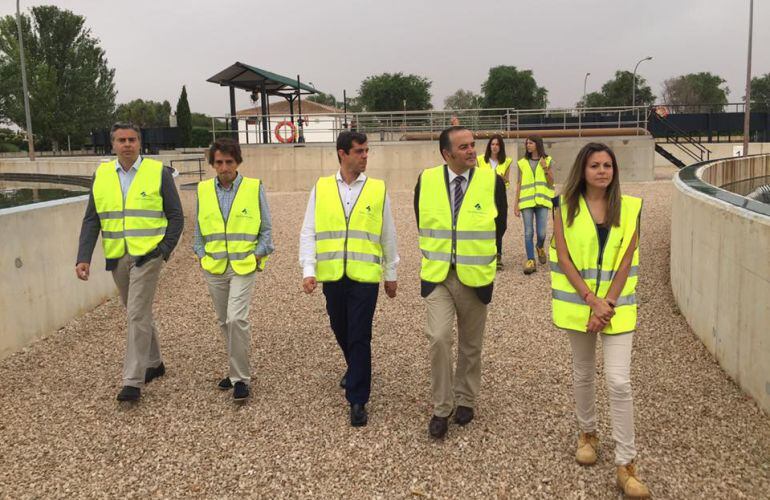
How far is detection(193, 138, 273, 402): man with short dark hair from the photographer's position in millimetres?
4855

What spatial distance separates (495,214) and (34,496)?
3.07 m

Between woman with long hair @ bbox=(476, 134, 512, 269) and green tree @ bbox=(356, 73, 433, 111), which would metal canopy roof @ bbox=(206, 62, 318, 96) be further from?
green tree @ bbox=(356, 73, 433, 111)

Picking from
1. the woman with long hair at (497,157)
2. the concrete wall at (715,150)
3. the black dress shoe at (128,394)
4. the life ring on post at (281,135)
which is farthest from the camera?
the concrete wall at (715,150)

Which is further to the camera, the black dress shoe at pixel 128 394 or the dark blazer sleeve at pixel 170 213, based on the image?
the dark blazer sleeve at pixel 170 213

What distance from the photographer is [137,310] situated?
16.1 ft

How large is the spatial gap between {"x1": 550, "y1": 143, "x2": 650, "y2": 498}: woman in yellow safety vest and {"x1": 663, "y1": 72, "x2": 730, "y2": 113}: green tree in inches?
4246

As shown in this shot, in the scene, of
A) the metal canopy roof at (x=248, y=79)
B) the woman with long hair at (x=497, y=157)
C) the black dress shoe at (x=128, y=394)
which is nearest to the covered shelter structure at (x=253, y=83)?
the metal canopy roof at (x=248, y=79)

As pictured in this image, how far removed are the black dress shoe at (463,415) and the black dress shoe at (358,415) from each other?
603 mm

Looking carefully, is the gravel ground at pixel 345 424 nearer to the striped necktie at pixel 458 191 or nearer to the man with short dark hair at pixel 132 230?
the man with short dark hair at pixel 132 230

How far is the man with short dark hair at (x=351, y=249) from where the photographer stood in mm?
4434

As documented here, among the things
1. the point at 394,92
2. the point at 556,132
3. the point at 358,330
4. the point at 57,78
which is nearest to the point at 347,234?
the point at 358,330

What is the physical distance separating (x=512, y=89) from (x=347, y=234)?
103m

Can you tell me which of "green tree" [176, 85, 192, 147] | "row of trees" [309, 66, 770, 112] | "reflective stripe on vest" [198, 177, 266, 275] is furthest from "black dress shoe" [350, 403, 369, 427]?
"row of trees" [309, 66, 770, 112]

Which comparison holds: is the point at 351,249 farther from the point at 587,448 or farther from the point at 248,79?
the point at 248,79
